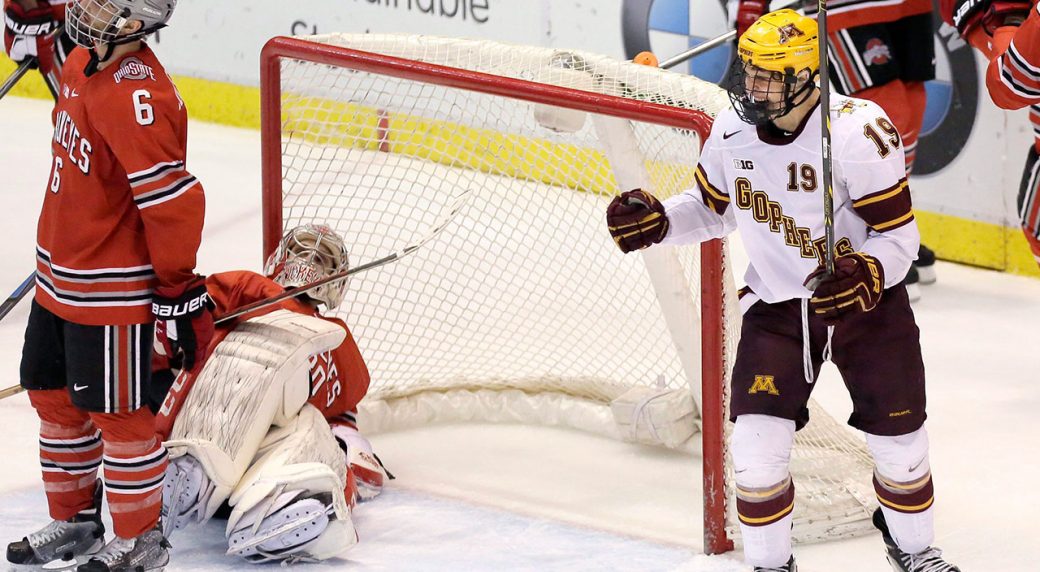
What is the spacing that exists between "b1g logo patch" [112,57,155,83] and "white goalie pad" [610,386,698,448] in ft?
4.69

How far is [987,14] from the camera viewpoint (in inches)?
156

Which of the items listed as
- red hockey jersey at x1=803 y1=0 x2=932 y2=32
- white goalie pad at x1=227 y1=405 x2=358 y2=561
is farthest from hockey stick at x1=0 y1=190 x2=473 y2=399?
red hockey jersey at x1=803 y1=0 x2=932 y2=32

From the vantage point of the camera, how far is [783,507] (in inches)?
117

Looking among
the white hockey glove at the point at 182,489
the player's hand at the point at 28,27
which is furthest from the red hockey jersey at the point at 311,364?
the player's hand at the point at 28,27

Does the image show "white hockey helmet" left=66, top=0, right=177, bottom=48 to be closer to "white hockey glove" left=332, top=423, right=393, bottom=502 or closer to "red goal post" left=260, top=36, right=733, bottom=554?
"red goal post" left=260, top=36, right=733, bottom=554

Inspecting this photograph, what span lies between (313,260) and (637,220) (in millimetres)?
1003

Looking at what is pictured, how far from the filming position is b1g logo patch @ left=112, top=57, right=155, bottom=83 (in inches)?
117

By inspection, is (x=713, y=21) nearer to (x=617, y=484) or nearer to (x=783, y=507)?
(x=617, y=484)

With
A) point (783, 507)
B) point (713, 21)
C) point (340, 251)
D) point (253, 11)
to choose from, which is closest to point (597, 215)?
point (340, 251)

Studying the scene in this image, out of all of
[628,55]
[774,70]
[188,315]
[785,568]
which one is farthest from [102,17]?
[628,55]

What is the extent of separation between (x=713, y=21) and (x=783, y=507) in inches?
115

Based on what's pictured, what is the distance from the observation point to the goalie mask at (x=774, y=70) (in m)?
2.75

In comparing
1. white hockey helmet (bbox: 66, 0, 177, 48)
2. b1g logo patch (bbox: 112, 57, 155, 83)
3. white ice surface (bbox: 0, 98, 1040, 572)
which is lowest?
white ice surface (bbox: 0, 98, 1040, 572)

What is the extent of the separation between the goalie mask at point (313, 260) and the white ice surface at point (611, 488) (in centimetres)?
45
